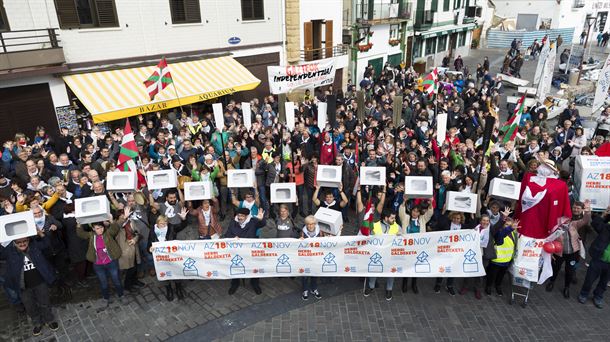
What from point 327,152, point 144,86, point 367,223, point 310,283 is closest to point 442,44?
point 144,86

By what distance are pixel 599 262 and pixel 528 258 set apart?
1.18 meters

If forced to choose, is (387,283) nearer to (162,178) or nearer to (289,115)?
(162,178)

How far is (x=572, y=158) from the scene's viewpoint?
36.3ft

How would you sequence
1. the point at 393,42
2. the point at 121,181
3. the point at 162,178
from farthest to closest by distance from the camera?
the point at 393,42 → the point at 162,178 → the point at 121,181

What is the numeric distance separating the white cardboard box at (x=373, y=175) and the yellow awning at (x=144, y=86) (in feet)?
27.9

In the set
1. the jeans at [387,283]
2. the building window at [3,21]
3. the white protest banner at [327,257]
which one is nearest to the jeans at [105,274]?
the white protest banner at [327,257]

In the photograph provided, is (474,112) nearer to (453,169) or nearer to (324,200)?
(453,169)

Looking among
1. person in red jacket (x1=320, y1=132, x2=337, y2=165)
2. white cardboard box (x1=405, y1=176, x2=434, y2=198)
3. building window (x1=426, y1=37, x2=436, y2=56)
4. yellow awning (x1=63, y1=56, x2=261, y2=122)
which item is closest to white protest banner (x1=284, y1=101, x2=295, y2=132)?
person in red jacket (x1=320, y1=132, x2=337, y2=165)

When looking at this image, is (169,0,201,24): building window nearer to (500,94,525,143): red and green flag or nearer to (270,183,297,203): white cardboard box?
(270,183,297,203): white cardboard box

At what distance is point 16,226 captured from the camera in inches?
245

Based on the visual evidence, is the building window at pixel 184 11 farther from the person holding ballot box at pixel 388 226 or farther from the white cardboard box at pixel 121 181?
the person holding ballot box at pixel 388 226

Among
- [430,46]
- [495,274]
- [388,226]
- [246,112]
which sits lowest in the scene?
[495,274]

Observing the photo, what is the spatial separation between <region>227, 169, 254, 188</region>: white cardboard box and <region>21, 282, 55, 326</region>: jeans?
12.2 ft

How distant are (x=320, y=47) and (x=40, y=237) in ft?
59.6
